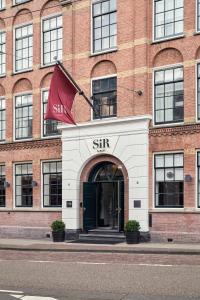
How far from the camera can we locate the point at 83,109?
23656 mm

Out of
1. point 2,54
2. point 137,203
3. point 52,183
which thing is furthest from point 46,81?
point 137,203

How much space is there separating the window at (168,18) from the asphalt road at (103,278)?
30.7ft

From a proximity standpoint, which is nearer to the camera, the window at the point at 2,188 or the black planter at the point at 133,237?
the black planter at the point at 133,237

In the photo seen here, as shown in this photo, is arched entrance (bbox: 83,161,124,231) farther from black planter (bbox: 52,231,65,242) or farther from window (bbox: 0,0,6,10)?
window (bbox: 0,0,6,10)

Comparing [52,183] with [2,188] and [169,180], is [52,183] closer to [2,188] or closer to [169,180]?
[2,188]

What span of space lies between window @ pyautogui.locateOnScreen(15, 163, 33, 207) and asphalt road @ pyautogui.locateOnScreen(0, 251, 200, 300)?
30.4 feet

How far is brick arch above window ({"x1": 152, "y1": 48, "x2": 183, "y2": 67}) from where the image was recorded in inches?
829

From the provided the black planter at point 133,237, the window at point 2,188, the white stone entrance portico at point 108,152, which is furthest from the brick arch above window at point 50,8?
the black planter at point 133,237

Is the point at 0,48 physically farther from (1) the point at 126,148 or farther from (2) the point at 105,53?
(1) the point at 126,148

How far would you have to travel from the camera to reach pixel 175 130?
2077 cm

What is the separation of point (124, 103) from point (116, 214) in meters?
4.82

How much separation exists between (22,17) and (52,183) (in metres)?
8.61

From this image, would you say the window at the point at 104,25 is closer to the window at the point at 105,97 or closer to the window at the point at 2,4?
the window at the point at 105,97

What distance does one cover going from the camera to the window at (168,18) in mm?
21141
